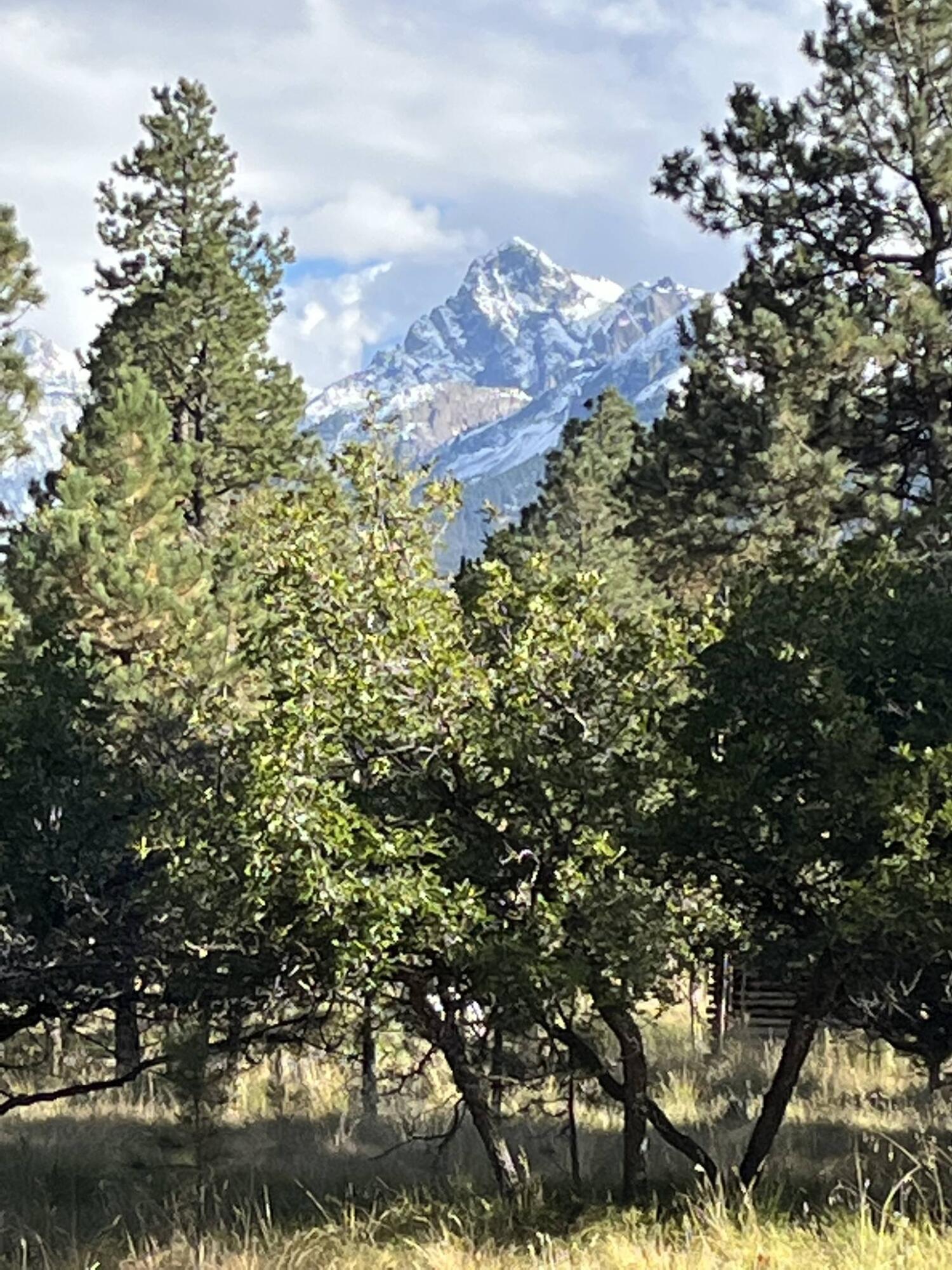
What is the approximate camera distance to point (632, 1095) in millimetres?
8875

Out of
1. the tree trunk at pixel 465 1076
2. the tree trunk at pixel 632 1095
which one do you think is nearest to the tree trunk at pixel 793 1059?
the tree trunk at pixel 632 1095

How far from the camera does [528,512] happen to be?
4416 centimetres

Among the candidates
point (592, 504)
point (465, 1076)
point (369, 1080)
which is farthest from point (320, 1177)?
point (592, 504)

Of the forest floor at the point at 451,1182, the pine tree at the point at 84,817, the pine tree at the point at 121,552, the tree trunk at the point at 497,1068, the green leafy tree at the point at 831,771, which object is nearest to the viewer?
the green leafy tree at the point at 831,771

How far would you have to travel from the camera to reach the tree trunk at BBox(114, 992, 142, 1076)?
36.0 feet

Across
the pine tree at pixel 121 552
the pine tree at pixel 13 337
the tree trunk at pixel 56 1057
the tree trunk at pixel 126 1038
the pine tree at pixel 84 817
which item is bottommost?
the tree trunk at pixel 56 1057

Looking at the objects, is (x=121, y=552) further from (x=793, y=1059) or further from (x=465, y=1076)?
(x=793, y=1059)

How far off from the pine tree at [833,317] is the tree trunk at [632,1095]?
34.3 ft

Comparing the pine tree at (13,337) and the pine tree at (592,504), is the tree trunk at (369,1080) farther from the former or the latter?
the pine tree at (592,504)

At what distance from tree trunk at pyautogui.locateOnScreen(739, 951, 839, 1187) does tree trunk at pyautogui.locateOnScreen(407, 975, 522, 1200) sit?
167 cm

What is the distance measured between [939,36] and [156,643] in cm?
1410

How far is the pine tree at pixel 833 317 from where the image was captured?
17859 millimetres

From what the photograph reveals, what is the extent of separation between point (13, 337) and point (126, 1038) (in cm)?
1342

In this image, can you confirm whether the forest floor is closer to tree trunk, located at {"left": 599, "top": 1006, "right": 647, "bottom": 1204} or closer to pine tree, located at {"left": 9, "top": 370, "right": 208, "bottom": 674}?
tree trunk, located at {"left": 599, "top": 1006, "right": 647, "bottom": 1204}
